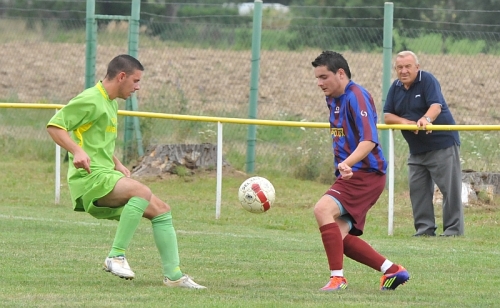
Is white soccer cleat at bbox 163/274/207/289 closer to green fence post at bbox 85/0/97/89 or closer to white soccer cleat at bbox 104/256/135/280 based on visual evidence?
white soccer cleat at bbox 104/256/135/280

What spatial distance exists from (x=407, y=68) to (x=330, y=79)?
11.9ft

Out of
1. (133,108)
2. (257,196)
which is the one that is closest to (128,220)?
(257,196)

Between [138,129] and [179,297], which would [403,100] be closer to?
[179,297]

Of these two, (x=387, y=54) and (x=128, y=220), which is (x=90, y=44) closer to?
(x=387, y=54)

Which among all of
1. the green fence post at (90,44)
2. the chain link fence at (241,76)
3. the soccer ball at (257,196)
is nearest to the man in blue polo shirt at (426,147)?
the soccer ball at (257,196)

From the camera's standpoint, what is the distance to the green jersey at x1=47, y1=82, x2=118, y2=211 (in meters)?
7.36

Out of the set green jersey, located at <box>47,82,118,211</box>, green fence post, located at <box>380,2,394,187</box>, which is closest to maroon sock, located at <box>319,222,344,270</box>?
green jersey, located at <box>47,82,118,211</box>

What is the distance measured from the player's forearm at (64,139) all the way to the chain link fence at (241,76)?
27.1ft

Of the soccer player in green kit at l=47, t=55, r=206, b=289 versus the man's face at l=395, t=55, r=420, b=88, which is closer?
the soccer player in green kit at l=47, t=55, r=206, b=289

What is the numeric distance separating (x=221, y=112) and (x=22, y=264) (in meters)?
10.2

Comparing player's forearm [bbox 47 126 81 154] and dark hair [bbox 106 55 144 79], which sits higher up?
dark hair [bbox 106 55 144 79]

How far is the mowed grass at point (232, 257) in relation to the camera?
696 cm

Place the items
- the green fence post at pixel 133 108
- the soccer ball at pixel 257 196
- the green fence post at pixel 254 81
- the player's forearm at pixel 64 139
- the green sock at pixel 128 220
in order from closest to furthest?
1. the player's forearm at pixel 64 139
2. the green sock at pixel 128 220
3. the soccer ball at pixel 257 196
4. the green fence post at pixel 254 81
5. the green fence post at pixel 133 108

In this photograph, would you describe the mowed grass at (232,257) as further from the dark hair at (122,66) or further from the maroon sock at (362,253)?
the dark hair at (122,66)
